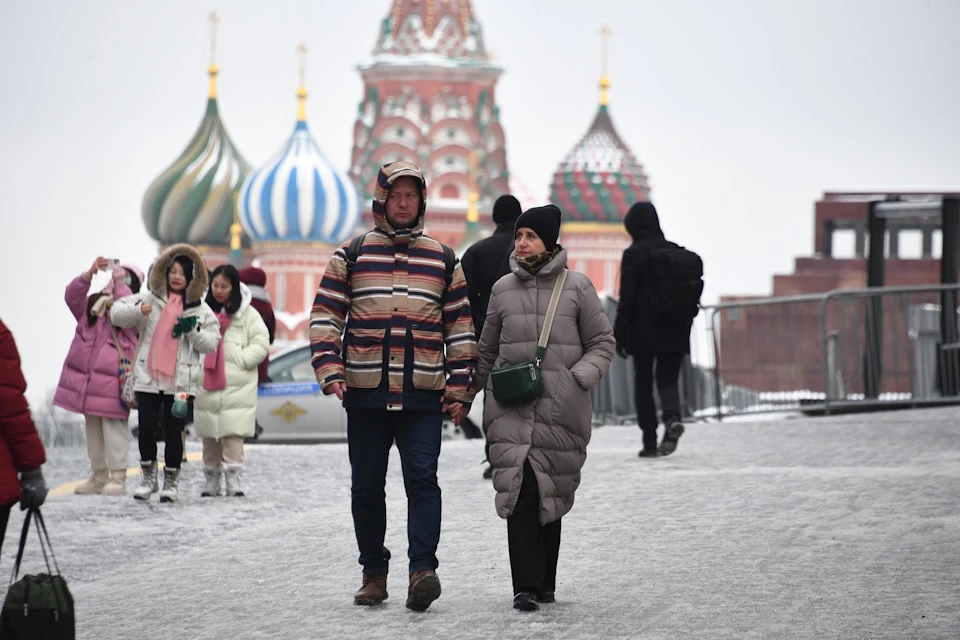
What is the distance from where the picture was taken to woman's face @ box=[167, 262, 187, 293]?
1090 cm

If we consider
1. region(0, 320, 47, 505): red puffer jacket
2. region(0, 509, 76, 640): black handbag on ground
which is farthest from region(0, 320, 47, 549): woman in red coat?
region(0, 509, 76, 640): black handbag on ground

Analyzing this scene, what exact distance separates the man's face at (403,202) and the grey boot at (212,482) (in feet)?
15.3

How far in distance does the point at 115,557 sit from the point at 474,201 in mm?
72779

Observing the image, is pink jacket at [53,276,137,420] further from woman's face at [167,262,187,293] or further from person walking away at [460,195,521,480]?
person walking away at [460,195,521,480]

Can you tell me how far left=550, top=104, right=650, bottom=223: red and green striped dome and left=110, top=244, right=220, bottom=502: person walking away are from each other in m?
A: 76.5

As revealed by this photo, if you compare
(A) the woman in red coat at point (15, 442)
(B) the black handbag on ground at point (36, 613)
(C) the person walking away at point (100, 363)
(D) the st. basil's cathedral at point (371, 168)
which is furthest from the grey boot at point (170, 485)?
(D) the st. basil's cathedral at point (371, 168)

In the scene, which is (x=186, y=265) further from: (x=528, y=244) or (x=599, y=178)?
(x=599, y=178)

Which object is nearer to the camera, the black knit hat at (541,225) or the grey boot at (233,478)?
the black knit hat at (541,225)

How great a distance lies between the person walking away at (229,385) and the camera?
443 inches

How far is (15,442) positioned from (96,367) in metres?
5.68

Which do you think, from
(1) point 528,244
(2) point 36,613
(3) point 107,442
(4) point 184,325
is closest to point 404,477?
(1) point 528,244

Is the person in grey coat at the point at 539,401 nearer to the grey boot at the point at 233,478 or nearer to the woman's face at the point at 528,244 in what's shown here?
the woman's face at the point at 528,244

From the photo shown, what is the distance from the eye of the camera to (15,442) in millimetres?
5879

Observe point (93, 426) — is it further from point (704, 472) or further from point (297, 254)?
point (297, 254)
